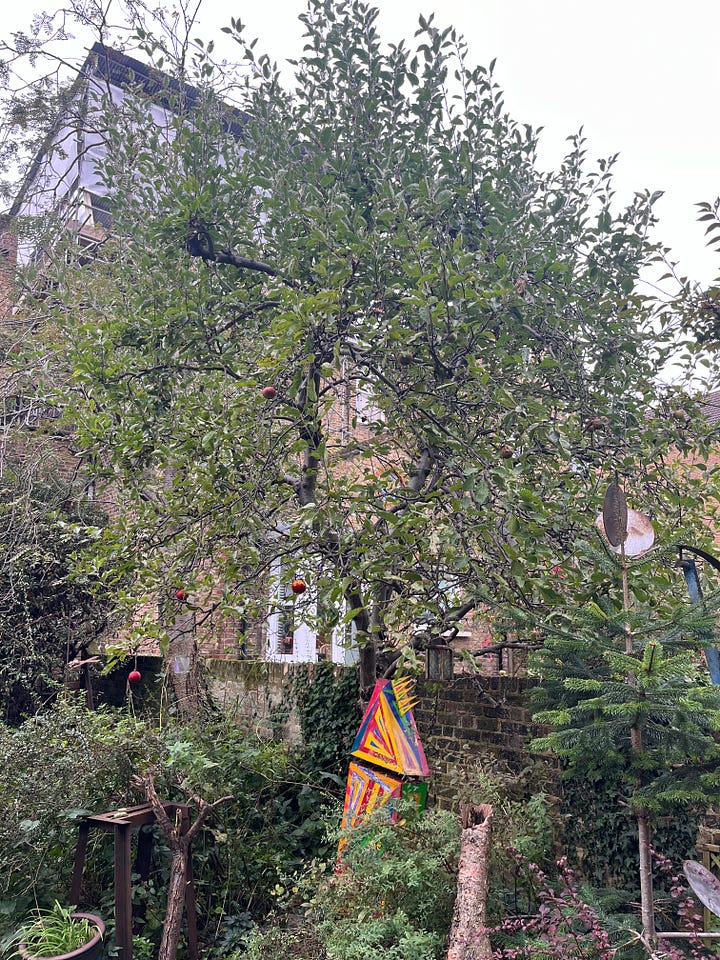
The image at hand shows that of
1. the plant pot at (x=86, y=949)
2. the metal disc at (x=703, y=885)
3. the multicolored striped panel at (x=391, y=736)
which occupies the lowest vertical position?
the plant pot at (x=86, y=949)

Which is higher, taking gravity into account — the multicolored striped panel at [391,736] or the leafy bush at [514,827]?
the multicolored striped panel at [391,736]

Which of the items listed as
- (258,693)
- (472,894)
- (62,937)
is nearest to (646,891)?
(472,894)

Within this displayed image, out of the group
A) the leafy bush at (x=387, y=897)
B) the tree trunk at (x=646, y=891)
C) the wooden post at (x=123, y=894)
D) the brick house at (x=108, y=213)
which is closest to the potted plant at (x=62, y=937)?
the wooden post at (x=123, y=894)

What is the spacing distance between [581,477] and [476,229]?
6.80ft

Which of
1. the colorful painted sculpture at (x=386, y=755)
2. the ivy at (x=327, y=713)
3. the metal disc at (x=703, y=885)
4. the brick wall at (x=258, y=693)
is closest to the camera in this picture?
the metal disc at (x=703, y=885)

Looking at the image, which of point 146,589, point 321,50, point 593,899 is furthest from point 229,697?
point 321,50

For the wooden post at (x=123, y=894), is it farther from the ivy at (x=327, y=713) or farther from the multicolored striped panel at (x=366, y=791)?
the ivy at (x=327, y=713)

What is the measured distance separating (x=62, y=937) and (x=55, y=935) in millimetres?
42

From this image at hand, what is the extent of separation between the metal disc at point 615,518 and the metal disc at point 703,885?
1385mm

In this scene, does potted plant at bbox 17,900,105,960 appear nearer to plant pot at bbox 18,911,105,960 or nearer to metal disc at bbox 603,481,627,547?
plant pot at bbox 18,911,105,960

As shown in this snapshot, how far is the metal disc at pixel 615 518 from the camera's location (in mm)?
3236

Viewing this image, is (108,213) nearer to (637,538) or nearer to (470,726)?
(470,726)

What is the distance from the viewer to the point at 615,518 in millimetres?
3273

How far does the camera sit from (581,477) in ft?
18.5
